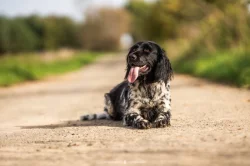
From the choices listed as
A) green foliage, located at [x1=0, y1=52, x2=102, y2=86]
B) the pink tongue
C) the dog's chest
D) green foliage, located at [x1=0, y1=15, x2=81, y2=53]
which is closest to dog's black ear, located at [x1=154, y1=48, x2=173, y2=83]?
the dog's chest

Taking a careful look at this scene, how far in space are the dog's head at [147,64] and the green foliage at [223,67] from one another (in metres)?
6.63

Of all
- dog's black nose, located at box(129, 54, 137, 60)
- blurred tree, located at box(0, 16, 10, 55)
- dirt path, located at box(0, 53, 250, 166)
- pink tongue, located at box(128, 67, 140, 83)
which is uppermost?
blurred tree, located at box(0, 16, 10, 55)

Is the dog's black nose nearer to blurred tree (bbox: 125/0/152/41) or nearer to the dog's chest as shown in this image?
the dog's chest

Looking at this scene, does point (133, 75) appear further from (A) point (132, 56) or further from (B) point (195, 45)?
(B) point (195, 45)

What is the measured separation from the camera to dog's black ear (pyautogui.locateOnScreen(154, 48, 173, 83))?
28.0 ft

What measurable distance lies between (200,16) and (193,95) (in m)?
19.8

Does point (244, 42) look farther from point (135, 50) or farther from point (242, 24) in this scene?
point (135, 50)

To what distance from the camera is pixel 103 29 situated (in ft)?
306

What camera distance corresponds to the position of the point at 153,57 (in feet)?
28.1

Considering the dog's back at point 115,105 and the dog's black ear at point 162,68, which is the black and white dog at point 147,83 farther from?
the dog's back at point 115,105

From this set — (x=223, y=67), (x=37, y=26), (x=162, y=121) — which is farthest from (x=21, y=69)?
(x=37, y=26)

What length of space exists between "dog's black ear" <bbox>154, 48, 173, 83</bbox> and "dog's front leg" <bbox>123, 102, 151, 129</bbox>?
563 millimetres

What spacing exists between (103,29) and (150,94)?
8546 cm

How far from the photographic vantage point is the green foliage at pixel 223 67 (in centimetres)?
1627
